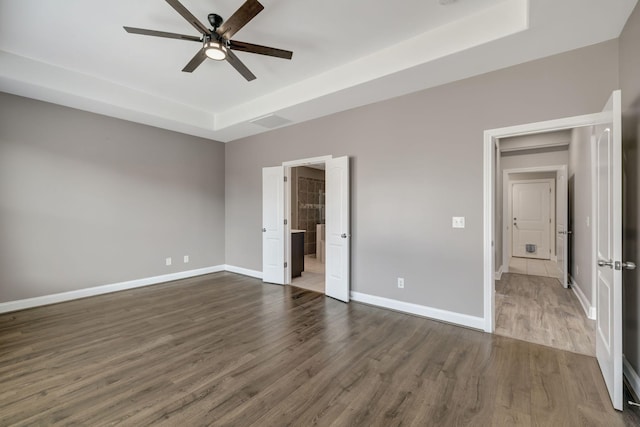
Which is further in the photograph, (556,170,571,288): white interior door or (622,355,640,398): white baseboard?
(556,170,571,288): white interior door

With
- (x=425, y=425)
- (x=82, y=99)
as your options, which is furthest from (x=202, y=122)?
(x=425, y=425)

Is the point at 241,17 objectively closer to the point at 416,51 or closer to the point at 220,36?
the point at 220,36

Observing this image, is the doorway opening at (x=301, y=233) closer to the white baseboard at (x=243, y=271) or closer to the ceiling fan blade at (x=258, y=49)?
the white baseboard at (x=243, y=271)

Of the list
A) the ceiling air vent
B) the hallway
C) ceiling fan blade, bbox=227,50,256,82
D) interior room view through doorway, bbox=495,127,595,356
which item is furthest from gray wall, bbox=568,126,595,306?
the ceiling air vent

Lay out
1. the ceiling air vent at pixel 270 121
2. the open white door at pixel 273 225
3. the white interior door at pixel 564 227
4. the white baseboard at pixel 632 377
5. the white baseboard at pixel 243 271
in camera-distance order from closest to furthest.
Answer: the white baseboard at pixel 632 377 → the ceiling air vent at pixel 270 121 → the white interior door at pixel 564 227 → the open white door at pixel 273 225 → the white baseboard at pixel 243 271

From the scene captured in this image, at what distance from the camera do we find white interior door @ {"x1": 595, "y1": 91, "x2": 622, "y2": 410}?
1.83 m

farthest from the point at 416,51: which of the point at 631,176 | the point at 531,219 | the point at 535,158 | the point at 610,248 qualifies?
the point at 531,219

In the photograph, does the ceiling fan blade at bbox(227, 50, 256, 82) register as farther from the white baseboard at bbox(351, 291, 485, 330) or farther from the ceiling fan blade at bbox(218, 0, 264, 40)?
the white baseboard at bbox(351, 291, 485, 330)

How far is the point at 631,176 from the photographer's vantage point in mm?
2135

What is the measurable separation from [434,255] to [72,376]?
12.1ft

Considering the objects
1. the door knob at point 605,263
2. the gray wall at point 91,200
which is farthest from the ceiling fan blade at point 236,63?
the door knob at point 605,263

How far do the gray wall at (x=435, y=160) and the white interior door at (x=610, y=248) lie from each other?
729 millimetres

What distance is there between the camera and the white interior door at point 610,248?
183cm

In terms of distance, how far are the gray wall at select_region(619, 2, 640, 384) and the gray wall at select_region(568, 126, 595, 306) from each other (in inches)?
44.8
